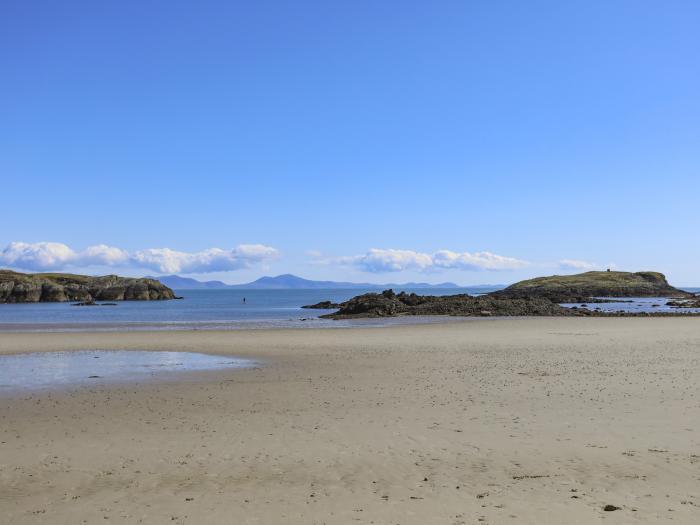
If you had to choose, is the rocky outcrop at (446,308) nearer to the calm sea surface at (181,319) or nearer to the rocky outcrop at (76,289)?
the calm sea surface at (181,319)

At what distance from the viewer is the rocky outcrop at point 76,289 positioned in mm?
141125

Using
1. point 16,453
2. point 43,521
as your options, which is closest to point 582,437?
point 43,521

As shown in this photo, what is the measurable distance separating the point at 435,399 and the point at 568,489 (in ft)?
23.8

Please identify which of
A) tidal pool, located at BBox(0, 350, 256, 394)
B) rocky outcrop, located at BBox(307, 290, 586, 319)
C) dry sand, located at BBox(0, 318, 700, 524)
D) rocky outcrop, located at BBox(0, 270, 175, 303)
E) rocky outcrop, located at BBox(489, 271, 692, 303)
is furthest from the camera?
rocky outcrop, located at BBox(0, 270, 175, 303)

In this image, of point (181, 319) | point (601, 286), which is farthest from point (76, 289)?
point (601, 286)

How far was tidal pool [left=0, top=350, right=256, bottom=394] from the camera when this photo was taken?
20.2 metres

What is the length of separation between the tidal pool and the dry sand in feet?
6.60

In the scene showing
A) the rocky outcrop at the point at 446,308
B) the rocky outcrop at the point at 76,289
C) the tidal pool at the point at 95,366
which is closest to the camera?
the tidal pool at the point at 95,366

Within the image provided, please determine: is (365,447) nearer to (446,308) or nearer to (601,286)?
(446,308)

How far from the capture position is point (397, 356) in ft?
88.7

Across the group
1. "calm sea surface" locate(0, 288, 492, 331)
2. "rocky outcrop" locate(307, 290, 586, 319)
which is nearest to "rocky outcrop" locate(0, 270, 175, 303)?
"calm sea surface" locate(0, 288, 492, 331)

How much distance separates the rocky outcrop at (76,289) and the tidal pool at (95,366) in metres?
113

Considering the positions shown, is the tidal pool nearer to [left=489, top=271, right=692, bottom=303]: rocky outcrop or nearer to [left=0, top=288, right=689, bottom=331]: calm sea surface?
[left=0, top=288, right=689, bottom=331]: calm sea surface

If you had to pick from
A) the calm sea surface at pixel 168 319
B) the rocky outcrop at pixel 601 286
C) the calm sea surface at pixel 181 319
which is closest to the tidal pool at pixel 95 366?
the calm sea surface at pixel 181 319
